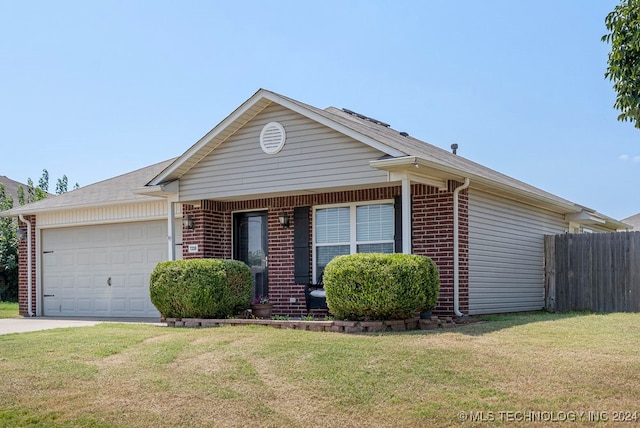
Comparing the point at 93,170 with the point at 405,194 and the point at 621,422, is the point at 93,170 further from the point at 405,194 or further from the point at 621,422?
the point at 621,422

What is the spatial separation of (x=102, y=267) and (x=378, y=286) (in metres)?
8.74

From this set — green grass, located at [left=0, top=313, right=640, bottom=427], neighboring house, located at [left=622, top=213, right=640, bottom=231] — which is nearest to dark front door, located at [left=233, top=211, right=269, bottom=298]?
green grass, located at [left=0, top=313, right=640, bottom=427]

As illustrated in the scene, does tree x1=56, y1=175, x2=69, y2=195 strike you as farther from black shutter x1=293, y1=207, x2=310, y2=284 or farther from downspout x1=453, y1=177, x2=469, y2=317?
downspout x1=453, y1=177, x2=469, y2=317

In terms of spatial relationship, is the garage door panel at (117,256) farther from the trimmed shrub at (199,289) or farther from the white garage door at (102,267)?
the trimmed shrub at (199,289)

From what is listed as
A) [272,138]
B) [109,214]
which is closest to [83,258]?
[109,214]

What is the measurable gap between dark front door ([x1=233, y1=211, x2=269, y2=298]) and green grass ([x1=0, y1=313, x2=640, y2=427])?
4805 mm

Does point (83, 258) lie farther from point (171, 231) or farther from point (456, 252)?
point (456, 252)

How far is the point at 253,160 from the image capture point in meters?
13.3

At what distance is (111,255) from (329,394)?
1106 cm

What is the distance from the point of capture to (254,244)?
1498 cm

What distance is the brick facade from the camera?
12.4 meters

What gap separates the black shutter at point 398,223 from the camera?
500 inches

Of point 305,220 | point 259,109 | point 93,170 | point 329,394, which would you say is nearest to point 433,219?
point 305,220

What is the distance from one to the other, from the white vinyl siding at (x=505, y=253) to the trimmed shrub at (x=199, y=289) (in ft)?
14.1
